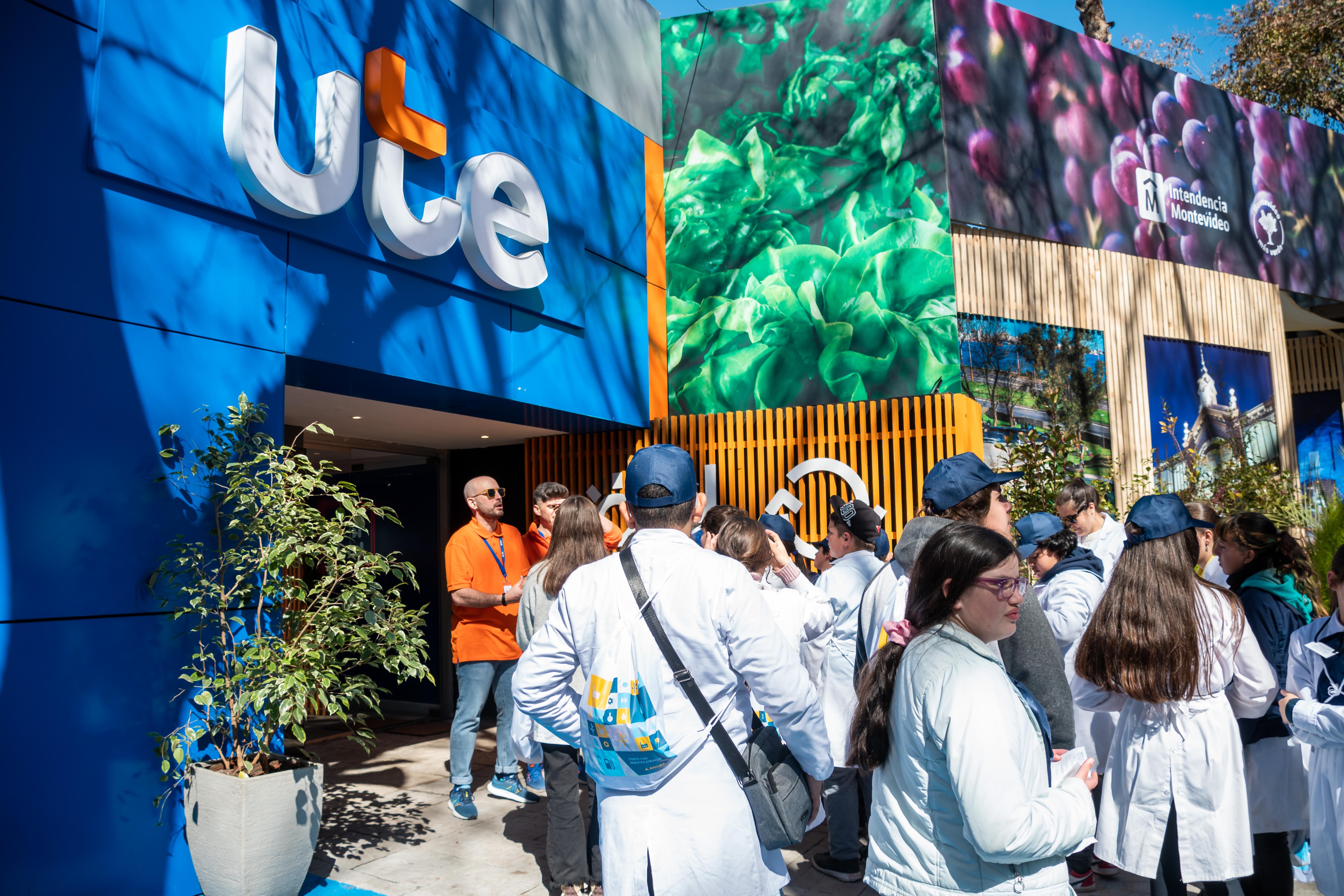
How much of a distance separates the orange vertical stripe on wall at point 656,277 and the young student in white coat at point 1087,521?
11.8ft

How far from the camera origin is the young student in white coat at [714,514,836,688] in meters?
3.91

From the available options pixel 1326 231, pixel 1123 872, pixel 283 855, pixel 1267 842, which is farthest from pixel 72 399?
pixel 1326 231

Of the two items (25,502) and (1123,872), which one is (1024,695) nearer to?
(1123,872)

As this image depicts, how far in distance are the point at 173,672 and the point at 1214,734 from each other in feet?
A: 13.6

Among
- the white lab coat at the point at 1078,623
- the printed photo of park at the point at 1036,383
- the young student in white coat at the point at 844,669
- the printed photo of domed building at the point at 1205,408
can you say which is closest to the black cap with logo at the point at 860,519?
the young student in white coat at the point at 844,669

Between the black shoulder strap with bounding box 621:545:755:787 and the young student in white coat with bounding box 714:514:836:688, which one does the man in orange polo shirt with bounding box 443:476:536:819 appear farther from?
the black shoulder strap with bounding box 621:545:755:787

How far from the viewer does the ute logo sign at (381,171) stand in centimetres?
454

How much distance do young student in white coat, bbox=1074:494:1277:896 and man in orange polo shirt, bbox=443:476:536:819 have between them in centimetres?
350

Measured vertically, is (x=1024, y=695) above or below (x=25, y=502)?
below

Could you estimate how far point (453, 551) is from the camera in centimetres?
569

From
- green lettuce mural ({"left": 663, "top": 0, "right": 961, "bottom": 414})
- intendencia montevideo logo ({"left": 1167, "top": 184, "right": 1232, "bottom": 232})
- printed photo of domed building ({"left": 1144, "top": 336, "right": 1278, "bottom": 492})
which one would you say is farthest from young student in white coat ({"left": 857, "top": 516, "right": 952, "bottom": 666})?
intendencia montevideo logo ({"left": 1167, "top": 184, "right": 1232, "bottom": 232})

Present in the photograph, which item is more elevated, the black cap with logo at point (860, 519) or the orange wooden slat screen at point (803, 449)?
the orange wooden slat screen at point (803, 449)

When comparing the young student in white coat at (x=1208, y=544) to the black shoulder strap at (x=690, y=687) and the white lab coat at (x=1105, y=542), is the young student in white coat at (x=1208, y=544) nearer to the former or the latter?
the white lab coat at (x=1105, y=542)

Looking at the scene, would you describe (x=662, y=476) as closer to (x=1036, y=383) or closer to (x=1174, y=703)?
(x=1174, y=703)
